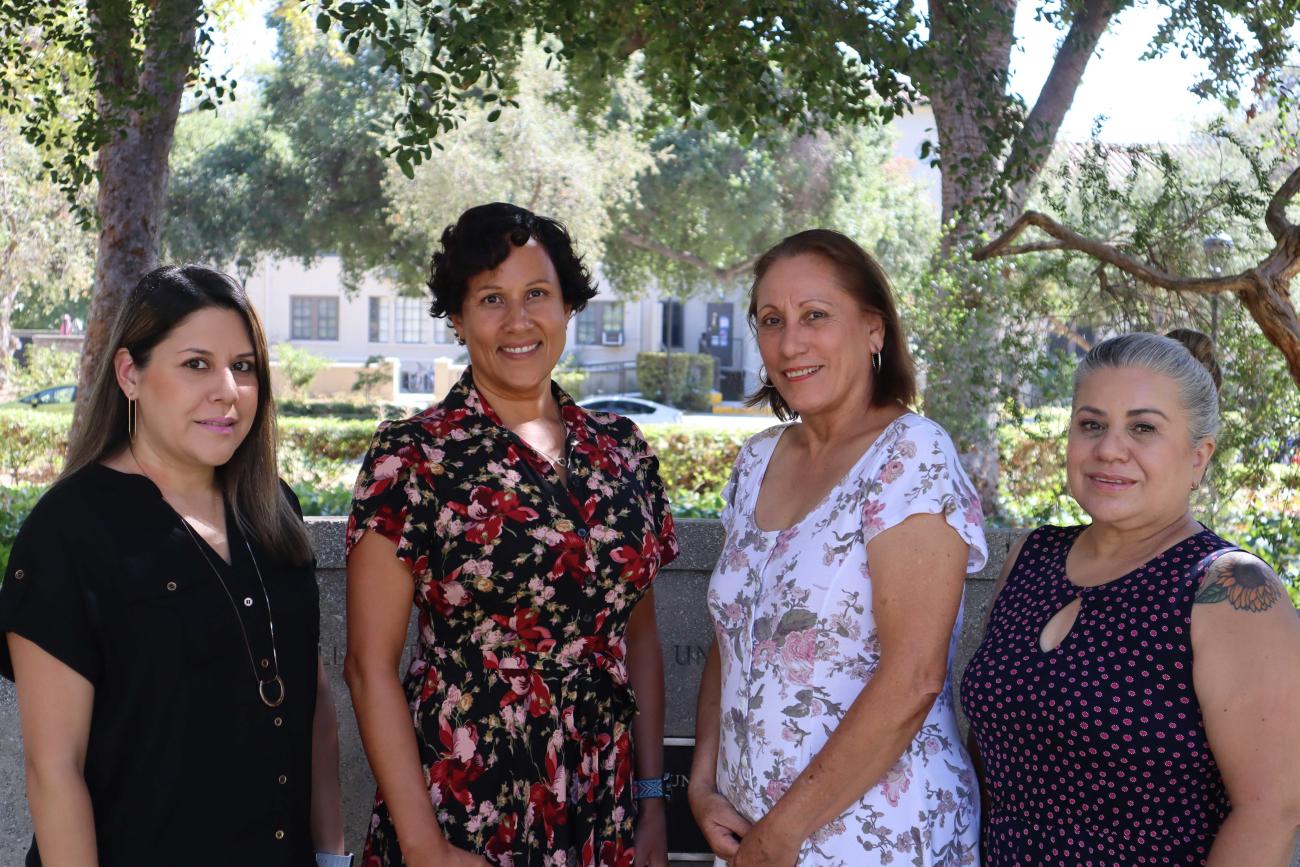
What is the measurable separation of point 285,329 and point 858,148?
25.9m

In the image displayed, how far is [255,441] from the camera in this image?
8.09ft

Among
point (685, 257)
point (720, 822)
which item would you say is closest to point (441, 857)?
point (720, 822)

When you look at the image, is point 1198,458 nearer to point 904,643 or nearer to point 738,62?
point 904,643

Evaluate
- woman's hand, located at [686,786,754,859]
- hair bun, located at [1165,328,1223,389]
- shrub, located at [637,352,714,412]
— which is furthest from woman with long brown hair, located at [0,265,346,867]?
shrub, located at [637,352,714,412]

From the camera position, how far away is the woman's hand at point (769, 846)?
7.47ft

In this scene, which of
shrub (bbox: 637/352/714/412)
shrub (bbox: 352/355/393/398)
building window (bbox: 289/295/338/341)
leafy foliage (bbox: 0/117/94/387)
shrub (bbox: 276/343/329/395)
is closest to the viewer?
leafy foliage (bbox: 0/117/94/387)

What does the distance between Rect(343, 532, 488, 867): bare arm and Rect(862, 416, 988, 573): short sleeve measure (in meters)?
0.94

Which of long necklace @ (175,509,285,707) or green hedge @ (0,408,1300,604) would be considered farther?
green hedge @ (0,408,1300,604)

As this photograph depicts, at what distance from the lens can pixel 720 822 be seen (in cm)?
246

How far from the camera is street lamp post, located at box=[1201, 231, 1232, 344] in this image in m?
6.02

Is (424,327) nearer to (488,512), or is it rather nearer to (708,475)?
(708,475)

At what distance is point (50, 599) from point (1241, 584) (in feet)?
6.63

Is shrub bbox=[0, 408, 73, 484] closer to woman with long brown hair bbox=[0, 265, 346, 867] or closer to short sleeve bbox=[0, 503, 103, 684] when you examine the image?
woman with long brown hair bbox=[0, 265, 346, 867]

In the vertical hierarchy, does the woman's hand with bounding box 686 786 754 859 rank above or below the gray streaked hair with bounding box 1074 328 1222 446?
below
